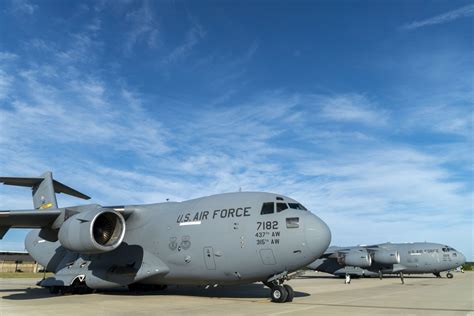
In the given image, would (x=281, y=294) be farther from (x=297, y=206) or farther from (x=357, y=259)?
(x=357, y=259)

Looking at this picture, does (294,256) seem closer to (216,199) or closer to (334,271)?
(216,199)

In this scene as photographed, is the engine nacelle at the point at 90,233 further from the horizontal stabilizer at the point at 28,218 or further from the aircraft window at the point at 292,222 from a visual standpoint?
the aircraft window at the point at 292,222

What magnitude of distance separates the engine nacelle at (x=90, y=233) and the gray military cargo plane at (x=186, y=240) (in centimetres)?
3

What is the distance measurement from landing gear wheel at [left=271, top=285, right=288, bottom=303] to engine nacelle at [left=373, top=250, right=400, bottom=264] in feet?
80.9

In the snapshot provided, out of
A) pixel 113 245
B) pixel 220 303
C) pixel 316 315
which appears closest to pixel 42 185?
pixel 113 245

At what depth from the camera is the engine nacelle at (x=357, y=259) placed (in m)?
32.9

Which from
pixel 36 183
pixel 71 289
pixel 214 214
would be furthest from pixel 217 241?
pixel 36 183

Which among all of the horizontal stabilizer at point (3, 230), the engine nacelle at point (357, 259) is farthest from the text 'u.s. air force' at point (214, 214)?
the engine nacelle at point (357, 259)

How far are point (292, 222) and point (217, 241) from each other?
245 cm

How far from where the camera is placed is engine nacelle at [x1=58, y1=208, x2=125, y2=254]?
1267 cm

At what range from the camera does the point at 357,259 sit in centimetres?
3316

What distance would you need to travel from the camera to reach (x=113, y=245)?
13.2 metres

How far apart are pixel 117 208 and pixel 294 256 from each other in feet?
22.5

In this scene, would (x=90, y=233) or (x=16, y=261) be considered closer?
(x=90, y=233)
